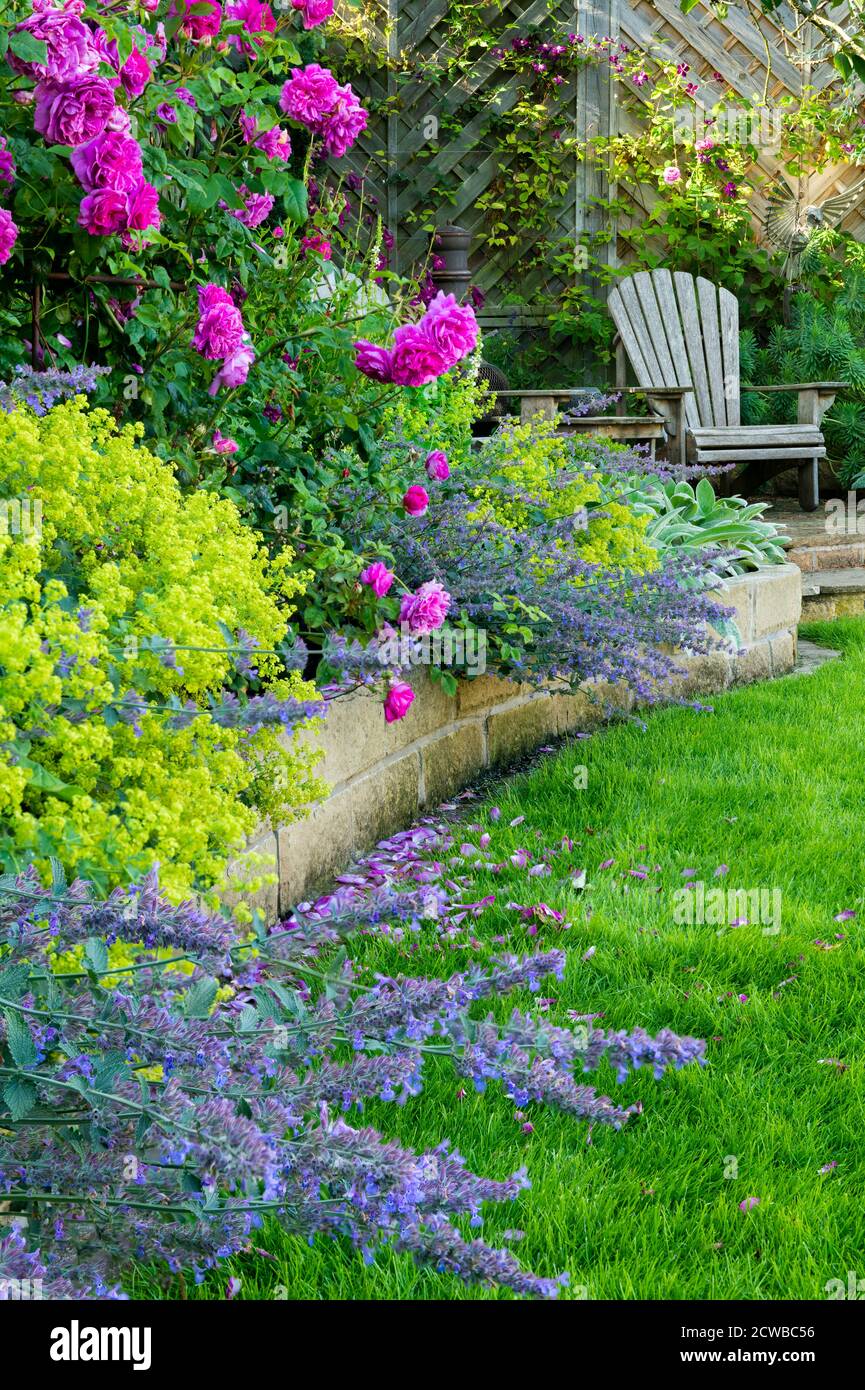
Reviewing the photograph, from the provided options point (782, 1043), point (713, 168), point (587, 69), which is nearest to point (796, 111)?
point (713, 168)

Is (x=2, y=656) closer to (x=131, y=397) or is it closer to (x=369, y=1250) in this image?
(x=369, y=1250)

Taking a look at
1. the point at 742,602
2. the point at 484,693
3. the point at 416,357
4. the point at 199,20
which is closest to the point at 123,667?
the point at 416,357

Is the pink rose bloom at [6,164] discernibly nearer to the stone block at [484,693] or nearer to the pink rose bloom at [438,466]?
the pink rose bloom at [438,466]

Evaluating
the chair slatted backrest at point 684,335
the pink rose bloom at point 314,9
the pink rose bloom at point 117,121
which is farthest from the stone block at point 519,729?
the chair slatted backrest at point 684,335

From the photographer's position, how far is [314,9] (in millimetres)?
2367

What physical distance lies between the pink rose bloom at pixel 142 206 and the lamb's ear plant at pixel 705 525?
2.29 m

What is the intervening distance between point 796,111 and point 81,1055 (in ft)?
24.1

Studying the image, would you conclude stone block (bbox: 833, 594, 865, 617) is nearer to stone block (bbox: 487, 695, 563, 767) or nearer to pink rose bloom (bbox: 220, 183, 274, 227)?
stone block (bbox: 487, 695, 563, 767)

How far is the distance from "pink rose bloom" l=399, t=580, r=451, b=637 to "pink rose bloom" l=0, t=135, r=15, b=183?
3.16ft

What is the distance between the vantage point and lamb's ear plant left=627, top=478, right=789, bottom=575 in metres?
4.17

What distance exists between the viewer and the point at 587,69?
7387 millimetres

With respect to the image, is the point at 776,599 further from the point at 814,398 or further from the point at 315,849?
the point at 814,398

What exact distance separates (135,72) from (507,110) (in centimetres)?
617

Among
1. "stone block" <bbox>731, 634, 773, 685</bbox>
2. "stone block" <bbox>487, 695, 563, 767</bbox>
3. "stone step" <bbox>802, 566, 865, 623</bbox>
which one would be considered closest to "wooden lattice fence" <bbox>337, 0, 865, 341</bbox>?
"stone step" <bbox>802, 566, 865, 623</bbox>
